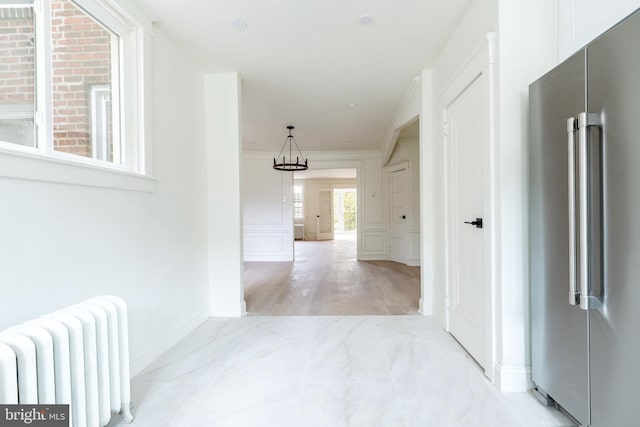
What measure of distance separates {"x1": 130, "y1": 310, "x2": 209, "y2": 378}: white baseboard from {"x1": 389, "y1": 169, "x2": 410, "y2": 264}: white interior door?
178 inches

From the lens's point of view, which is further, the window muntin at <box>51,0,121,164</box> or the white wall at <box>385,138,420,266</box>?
the white wall at <box>385,138,420,266</box>

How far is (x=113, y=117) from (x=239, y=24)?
45.2 inches

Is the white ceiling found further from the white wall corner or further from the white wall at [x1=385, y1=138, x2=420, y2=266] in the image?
the white wall at [x1=385, y1=138, x2=420, y2=266]

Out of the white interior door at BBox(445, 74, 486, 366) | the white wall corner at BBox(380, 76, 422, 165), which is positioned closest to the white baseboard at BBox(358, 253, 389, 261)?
the white wall corner at BBox(380, 76, 422, 165)

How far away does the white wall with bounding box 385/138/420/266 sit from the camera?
598 cm

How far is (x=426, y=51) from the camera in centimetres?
265

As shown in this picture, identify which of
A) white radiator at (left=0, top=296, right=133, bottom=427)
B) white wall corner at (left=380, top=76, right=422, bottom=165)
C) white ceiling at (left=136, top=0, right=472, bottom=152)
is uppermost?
white ceiling at (left=136, top=0, right=472, bottom=152)

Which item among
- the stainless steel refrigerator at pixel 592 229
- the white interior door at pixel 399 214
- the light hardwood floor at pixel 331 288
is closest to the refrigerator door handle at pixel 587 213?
the stainless steel refrigerator at pixel 592 229

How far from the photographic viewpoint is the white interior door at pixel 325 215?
40.9 ft

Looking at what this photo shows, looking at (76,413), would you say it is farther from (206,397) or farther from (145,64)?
(145,64)

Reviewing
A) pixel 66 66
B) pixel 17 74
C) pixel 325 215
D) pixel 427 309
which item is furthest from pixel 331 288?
pixel 325 215

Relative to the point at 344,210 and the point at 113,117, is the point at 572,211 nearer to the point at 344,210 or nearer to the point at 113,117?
the point at 113,117

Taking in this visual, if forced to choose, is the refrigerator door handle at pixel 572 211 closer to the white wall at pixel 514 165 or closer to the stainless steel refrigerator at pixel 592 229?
the stainless steel refrigerator at pixel 592 229

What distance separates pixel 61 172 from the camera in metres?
1.47
